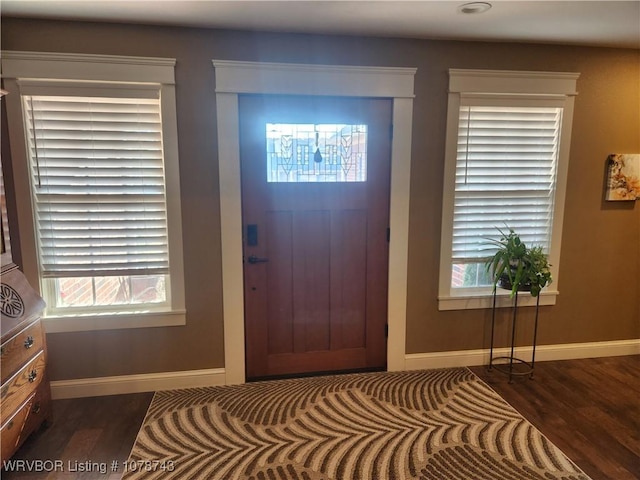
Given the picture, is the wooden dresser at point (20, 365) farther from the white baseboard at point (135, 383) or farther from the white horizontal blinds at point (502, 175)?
the white horizontal blinds at point (502, 175)

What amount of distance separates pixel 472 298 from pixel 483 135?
4.00 ft

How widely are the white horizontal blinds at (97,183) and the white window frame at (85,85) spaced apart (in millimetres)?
51

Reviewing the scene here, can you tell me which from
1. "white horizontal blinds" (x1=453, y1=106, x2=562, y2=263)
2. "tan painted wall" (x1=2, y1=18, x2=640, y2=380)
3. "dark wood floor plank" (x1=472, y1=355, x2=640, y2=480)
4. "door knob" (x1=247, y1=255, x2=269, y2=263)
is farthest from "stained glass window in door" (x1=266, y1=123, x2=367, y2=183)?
"dark wood floor plank" (x1=472, y1=355, x2=640, y2=480)

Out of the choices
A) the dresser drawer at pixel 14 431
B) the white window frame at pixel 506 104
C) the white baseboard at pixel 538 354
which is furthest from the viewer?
the white baseboard at pixel 538 354

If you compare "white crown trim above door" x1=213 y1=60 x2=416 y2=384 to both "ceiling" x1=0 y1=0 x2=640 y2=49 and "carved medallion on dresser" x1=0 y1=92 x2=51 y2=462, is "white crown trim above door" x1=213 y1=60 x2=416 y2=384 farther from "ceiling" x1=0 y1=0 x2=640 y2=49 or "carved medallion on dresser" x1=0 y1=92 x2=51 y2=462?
"carved medallion on dresser" x1=0 y1=92 x2=51 y2=462

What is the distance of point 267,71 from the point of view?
2609 millimetres

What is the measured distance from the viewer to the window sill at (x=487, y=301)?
10.1 ft

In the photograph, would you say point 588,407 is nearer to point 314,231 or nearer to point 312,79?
point 314,231

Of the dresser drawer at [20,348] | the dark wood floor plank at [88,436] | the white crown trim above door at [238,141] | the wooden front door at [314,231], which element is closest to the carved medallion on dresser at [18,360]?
the dresser drawer at [20,348]

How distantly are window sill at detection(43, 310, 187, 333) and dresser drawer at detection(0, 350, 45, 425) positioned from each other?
0.36 m

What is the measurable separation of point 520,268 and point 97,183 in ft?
9.34

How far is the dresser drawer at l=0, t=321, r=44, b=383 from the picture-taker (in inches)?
76.7

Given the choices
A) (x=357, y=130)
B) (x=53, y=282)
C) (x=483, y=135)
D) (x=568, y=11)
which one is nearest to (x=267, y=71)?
(x=357, y=130)

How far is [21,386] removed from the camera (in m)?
2.08
